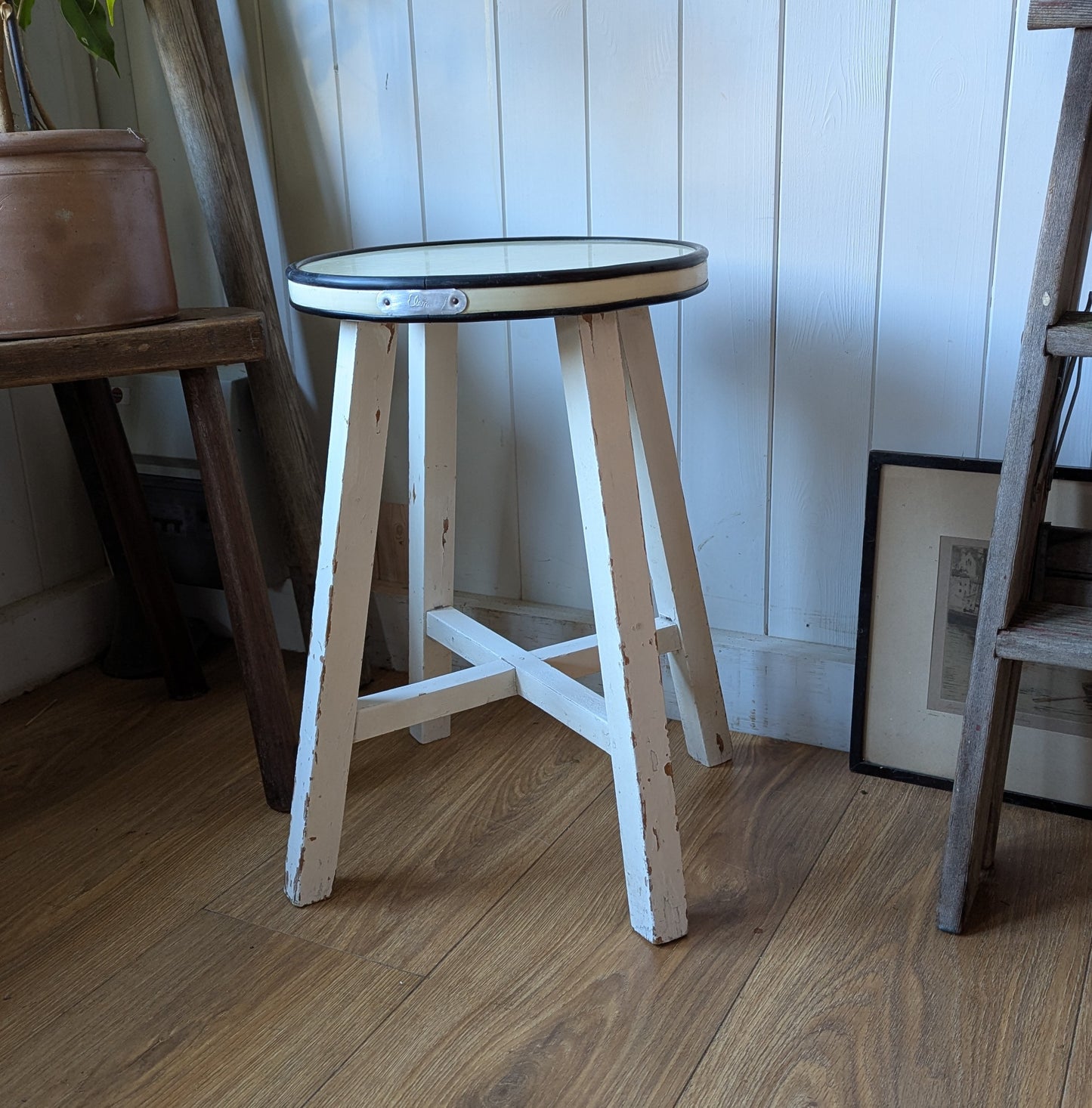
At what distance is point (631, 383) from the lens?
1094 mm

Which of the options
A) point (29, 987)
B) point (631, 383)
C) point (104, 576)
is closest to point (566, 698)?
point (631, 383)

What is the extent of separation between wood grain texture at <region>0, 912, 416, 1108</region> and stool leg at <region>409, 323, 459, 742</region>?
1.26ft

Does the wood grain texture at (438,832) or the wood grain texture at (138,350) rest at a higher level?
the wood grain texture at (138,350)

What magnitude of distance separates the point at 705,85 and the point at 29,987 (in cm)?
105

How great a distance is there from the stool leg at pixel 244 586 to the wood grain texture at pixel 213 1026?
0.73ft

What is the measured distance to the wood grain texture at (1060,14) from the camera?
30.3 inches

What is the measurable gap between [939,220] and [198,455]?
752 millimetres

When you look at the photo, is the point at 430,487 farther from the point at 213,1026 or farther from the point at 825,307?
the point at 213,1026

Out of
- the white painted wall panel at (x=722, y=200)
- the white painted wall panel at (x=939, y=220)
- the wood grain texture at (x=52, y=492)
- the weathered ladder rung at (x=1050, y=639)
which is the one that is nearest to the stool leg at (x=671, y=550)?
the white painted wall panel at (x=722, y=200)

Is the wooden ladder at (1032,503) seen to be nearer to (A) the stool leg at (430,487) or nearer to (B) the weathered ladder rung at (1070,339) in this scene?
(B) the weathered ladder rung at (1070,339)

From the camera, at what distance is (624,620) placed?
92cm

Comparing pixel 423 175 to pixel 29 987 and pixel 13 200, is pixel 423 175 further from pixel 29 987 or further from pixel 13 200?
pixel 29 987

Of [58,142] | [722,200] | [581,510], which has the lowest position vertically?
[581,510]

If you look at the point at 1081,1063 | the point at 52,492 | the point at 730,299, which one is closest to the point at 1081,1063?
the point at 1081,1063
